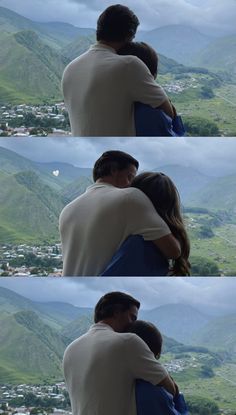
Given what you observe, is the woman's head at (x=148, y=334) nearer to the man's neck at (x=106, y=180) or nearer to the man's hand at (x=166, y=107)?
the man's neck at (x=106, y=180)

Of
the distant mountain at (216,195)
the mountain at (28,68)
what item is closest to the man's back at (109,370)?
the distant mountain at (216,195)

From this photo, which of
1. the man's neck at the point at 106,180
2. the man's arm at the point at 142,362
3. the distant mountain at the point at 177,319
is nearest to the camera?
the man's arm at the point at 142,362

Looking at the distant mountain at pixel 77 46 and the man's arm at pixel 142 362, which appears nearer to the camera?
the man's arm at pixel 142 362

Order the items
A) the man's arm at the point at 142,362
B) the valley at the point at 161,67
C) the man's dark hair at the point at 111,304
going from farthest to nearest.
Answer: the valley at the point at 161,67
the man's dark hair at the point at 111,304
the man's arm at the point at 142,362

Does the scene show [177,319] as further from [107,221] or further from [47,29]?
[47,29]

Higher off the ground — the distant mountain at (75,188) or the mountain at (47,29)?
the mountain at (47,29)

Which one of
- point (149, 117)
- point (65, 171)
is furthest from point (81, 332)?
point (149, 117)

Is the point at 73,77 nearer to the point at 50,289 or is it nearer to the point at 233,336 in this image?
the point at 50,289
